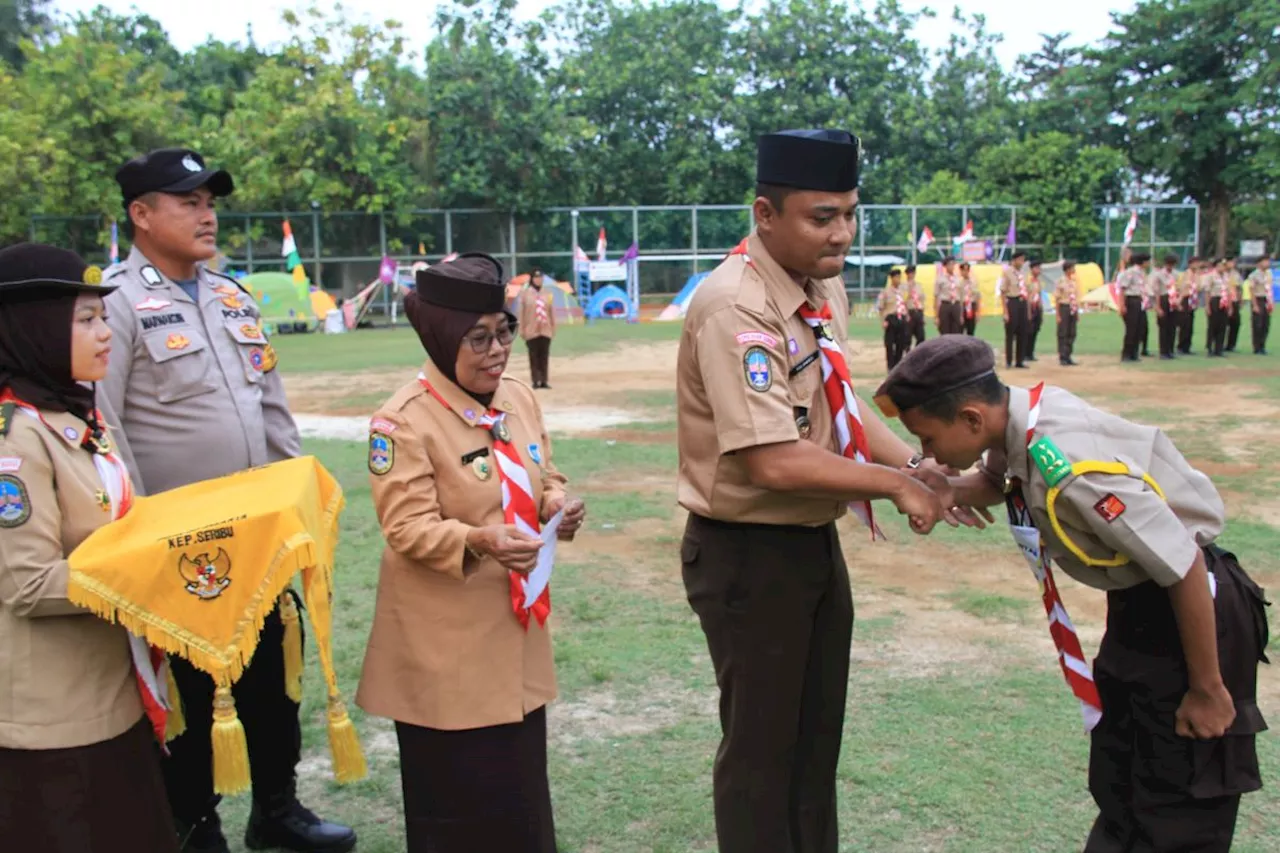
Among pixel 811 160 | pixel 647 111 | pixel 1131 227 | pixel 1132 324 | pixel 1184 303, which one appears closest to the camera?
pixel 811 160

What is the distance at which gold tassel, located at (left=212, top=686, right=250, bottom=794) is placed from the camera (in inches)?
114

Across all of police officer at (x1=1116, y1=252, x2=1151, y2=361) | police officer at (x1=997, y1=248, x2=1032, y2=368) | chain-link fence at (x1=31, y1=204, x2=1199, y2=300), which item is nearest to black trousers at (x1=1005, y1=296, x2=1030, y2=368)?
police officer at (x1=997, y1=248, x2=1032, y2=368)

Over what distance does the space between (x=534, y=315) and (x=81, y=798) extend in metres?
14.1

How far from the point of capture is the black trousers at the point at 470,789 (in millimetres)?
3096

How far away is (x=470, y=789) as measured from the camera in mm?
3107

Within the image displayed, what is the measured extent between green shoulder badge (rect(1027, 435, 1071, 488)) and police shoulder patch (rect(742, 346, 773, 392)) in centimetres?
62

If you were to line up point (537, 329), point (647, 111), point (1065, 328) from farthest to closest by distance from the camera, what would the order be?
point (647, 111), point (1065, 328), point (537, 329)

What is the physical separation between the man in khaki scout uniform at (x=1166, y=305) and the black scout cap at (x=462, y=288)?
18.9m

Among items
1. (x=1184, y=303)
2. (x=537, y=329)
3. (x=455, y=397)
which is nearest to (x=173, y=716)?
(x=455, y=397)

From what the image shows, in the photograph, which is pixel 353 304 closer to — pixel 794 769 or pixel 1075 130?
pixel 1075 130

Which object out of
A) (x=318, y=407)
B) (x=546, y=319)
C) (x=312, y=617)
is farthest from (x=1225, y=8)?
(x=312, y=617)

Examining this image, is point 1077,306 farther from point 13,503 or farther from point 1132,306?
point 13,503

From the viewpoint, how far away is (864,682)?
16.0 feet

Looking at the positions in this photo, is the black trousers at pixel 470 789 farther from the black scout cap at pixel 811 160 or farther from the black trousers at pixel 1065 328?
the black trousers at pixel 1065 328
